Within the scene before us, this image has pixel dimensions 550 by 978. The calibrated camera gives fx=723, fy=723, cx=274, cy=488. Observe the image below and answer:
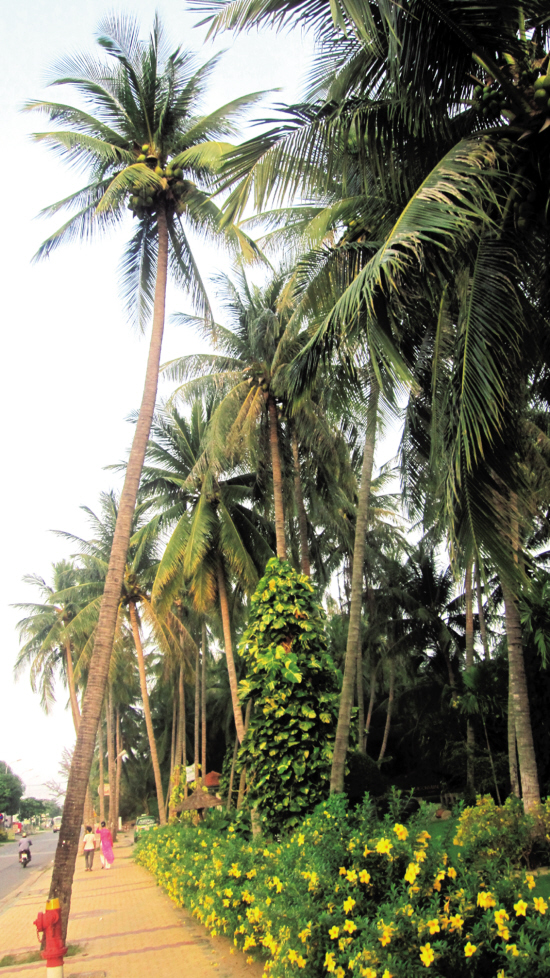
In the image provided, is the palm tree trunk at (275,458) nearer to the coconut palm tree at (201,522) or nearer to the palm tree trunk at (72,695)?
the coconut palm tree at (201,522)

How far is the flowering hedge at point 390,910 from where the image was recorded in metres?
4.05

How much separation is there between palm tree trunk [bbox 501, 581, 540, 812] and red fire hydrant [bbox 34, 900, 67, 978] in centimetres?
553

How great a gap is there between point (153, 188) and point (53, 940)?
Result: 1012cm

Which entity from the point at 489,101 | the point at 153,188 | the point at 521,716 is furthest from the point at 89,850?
the point at 489,101

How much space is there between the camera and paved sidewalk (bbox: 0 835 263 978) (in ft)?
24.5

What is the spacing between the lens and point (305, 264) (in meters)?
7.11

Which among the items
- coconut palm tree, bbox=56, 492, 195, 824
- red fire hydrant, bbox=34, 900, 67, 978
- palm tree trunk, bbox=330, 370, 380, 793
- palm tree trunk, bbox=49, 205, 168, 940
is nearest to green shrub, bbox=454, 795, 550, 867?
palm tree trunk, bbox=330, 370, 380, 793

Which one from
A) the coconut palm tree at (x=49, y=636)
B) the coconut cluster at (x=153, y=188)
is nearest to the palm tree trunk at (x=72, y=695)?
the coconut palm tree at (x=49, y=636)

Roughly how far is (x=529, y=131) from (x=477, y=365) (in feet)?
5.23

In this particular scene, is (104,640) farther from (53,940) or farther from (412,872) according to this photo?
(412,872)

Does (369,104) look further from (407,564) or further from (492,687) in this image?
(407,564)

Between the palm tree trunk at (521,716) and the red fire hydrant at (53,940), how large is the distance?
5533 millimetres

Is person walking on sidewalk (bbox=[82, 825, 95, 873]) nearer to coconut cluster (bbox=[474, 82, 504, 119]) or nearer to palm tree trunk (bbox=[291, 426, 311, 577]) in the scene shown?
palm tree trunk (bbox=[291, 426, 311, 577])

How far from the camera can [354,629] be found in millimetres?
10289
